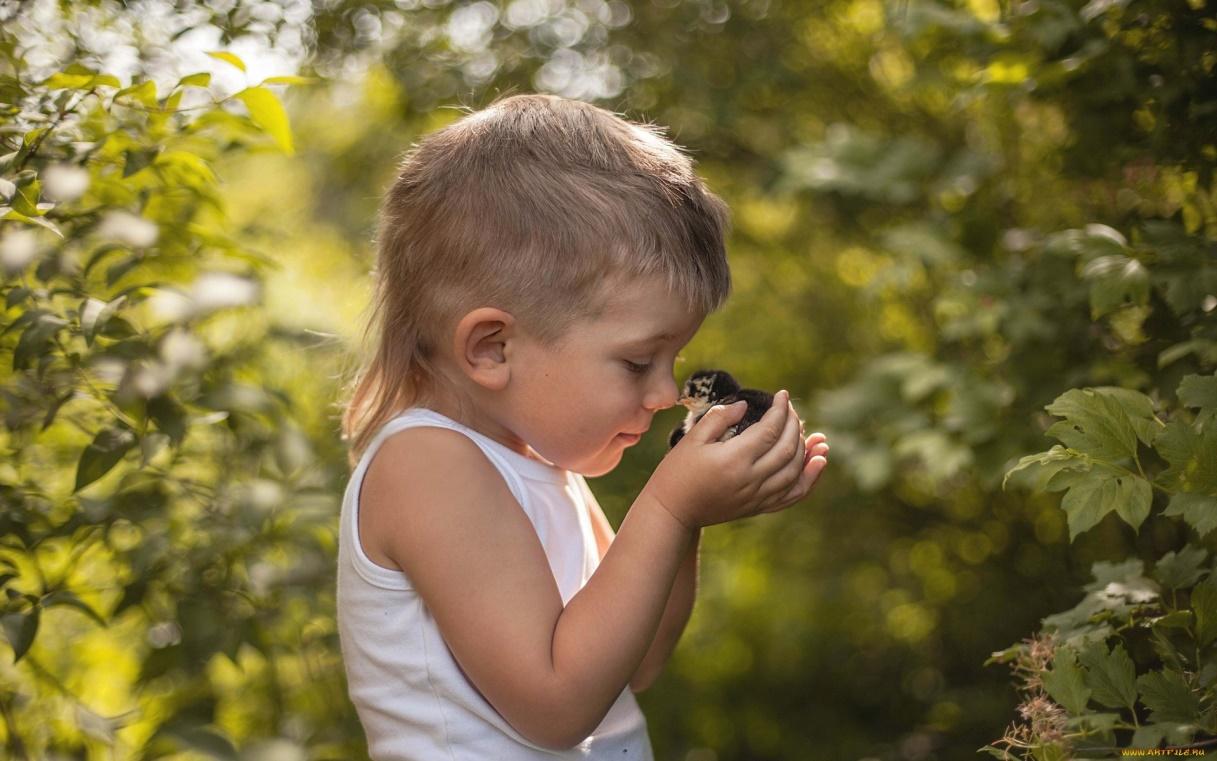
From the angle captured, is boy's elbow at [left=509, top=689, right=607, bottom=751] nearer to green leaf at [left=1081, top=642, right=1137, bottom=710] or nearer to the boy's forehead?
the boy's forehead

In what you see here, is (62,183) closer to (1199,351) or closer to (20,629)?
(20,629)

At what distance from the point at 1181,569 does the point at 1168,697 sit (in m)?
0.30

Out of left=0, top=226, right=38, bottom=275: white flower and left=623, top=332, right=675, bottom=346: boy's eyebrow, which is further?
left=0, top=226, right=38, bottom=275: white flower

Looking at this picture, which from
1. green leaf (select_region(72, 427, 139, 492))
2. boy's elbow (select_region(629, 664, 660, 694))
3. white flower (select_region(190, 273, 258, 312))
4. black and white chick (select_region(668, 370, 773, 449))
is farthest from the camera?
white flower (select_region(190, 273, 258, 312))

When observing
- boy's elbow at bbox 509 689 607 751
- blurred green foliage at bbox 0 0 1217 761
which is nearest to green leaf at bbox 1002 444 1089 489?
blurred green foliage at bbox 0 0 1217 761

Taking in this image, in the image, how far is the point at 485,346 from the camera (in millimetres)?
1510

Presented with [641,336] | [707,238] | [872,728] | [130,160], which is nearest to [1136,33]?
[707,238]

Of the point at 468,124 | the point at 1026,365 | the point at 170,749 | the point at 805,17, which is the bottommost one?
the point at 170,749

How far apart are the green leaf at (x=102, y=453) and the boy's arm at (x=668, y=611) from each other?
0.75 meters

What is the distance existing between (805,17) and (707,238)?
211 centimetres

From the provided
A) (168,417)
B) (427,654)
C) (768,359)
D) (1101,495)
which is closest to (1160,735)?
(1101,495)

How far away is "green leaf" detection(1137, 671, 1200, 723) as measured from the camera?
122 centimetres

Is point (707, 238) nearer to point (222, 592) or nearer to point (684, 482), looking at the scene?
point (684, 482)

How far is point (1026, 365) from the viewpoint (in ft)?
A: 7.57
